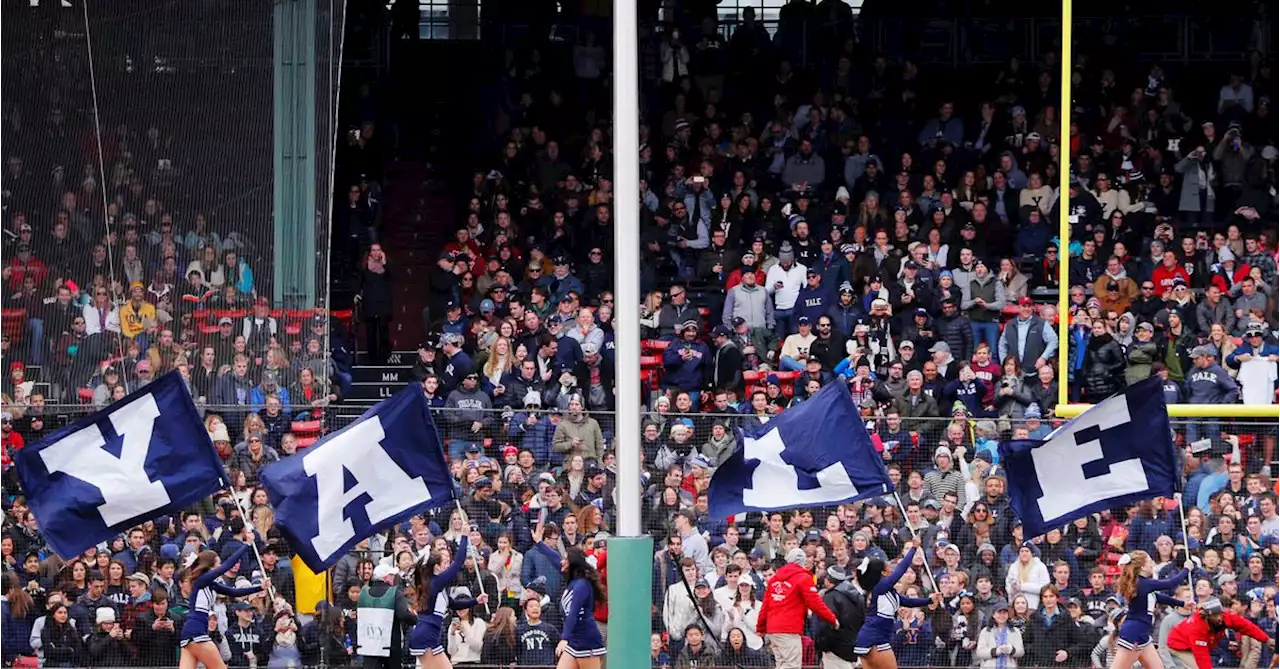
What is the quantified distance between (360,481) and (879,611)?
3.58m

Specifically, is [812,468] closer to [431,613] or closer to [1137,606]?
[1137,606]

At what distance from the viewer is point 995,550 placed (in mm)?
14414

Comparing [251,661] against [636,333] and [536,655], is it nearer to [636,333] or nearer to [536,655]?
[536,655]

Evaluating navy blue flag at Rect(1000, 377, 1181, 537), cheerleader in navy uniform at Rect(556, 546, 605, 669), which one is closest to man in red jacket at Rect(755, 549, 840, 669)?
cheerleader in navy uniform at Rect(556, 546, 605, 669)

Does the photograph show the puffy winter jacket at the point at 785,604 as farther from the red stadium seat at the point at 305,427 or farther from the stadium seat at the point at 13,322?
the stadium seat at the point at 13,322

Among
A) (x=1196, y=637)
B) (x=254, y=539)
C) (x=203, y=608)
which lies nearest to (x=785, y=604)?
(x=1196, y=637)

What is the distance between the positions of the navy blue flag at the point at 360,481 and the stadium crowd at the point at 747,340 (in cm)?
166

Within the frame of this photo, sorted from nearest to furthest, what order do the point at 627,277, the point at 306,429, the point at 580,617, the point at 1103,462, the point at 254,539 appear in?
the point at 627,277 → the point at 1103,462 → the point at 580,617 → the point at 254,539 → the point at 306,429

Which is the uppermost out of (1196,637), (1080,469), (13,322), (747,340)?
(13,322)

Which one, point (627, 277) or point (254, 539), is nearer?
point (627, 277)

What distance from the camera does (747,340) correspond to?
18297 mm

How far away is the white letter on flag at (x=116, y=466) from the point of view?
12.7 m

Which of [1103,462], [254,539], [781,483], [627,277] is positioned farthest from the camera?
[254,539]

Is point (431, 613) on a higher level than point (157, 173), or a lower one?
lower
